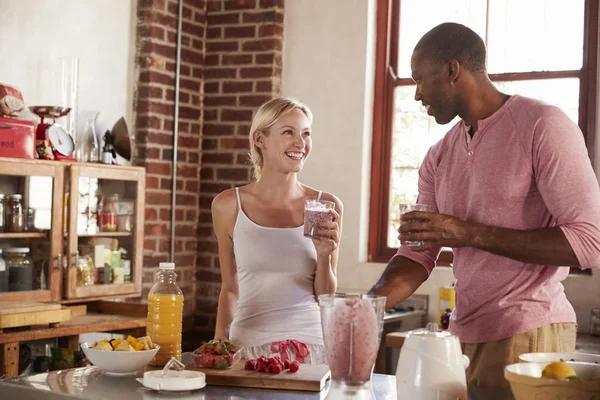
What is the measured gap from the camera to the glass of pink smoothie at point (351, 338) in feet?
4.99

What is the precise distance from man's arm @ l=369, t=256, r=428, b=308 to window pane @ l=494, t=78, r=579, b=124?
7.73ft

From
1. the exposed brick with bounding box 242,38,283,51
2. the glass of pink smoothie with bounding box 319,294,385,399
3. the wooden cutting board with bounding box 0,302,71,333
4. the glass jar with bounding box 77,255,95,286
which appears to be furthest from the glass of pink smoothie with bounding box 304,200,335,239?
the exposed brick with bounding box 242,38,283,51

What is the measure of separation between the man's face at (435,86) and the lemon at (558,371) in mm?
821

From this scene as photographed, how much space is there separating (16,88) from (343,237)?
1886 millimetres

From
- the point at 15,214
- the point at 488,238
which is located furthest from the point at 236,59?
the point at 488,238

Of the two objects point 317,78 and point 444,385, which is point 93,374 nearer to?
point 444,385

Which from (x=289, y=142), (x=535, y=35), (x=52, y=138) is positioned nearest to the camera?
(x=289, y=142)

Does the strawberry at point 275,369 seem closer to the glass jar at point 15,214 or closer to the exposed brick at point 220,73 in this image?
the glass jar at point 15,214

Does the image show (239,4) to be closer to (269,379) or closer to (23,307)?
(23,307)

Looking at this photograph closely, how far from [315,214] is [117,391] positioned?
77 cm

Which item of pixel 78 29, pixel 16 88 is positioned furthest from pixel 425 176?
pixel 78 29

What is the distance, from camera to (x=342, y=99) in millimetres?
4594

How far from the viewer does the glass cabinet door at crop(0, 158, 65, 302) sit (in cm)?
349

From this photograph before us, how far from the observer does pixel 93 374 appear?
194 cm
